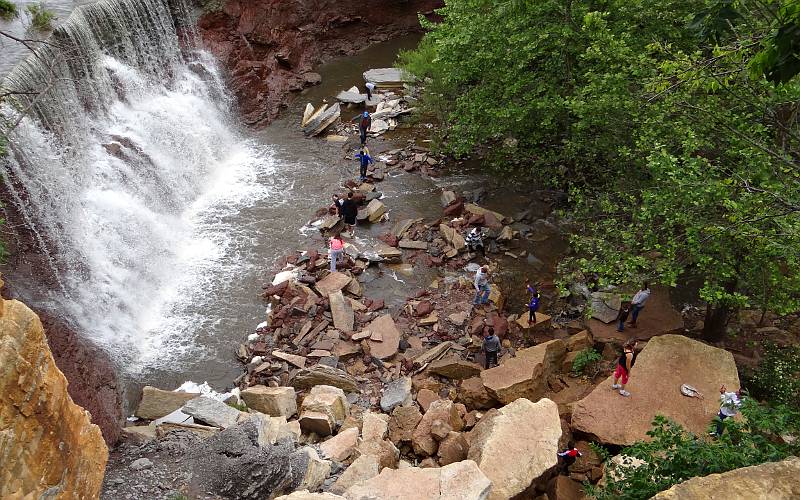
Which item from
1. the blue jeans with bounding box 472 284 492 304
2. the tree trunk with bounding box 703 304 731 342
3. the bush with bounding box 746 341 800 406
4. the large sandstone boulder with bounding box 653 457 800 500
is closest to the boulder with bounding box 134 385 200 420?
the blue jeans with bounding box 472 284 492 304

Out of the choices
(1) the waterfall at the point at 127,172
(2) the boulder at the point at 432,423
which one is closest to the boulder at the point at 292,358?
(1) the waterfall at the point at 127,172

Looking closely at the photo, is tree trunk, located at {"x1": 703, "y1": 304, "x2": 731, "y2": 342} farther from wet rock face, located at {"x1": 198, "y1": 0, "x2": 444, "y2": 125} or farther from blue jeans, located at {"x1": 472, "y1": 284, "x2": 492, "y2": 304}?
wet rock face, located at {"x1": 198, "y1": 0, "x2": 444, "y2": 125}

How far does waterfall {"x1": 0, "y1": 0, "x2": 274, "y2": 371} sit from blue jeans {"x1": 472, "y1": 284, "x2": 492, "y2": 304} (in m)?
6.20

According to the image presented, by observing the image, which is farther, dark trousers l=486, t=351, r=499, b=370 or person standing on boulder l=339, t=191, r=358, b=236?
person standing on boulder l=339, t=191, r=358, b=236

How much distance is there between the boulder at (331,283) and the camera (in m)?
13.2

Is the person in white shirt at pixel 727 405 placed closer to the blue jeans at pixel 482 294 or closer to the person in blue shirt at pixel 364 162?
the blue jeans at pixel 482 294

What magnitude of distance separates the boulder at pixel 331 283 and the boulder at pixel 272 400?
129 inches

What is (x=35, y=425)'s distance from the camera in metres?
Result: 4.86

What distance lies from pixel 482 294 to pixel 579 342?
2419 millimetres

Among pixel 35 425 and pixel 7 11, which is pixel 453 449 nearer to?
pixel 35 425

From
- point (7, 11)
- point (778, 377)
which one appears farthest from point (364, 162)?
Answer: point (778, 377)

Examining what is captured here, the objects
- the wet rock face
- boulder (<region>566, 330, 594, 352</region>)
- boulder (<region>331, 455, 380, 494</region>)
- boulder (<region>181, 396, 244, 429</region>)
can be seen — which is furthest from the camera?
the wet rock face

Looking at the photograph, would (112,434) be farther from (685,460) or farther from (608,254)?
(608,254)

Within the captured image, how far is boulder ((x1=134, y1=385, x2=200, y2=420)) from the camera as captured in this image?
10133 millimetres
